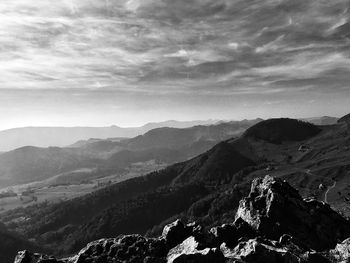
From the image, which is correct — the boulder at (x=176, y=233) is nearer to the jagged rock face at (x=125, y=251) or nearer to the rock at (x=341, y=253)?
the jagged rock face at (x=125, y=251)

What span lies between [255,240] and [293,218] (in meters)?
33.8

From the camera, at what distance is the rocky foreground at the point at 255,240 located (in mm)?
56719

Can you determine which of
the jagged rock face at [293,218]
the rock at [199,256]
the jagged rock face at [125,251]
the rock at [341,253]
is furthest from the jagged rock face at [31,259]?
the rock at [341,253]

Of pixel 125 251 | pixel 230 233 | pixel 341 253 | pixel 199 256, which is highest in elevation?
pixel 199 256

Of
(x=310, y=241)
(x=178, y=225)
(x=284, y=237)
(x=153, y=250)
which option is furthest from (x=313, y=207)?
(x=153, y=250)

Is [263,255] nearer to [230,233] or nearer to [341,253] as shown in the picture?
[230,233]

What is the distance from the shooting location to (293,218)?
89.7m

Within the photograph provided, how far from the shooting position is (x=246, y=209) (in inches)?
3848

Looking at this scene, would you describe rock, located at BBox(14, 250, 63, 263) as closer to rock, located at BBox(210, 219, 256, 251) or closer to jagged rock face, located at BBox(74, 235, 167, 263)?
jagged rock face, located at BBox(74, 235, 167, 263)

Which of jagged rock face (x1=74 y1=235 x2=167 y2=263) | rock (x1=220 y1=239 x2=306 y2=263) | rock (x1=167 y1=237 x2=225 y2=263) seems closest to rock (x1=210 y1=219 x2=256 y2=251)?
rock (x1=220 y1=239 x2=306 y2=263)

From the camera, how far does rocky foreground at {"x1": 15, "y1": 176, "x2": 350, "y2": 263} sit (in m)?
56.7

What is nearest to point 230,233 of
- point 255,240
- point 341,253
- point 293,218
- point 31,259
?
point 255,240

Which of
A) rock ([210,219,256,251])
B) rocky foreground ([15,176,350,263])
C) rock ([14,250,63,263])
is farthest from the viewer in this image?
rock ([210,219,256,251])

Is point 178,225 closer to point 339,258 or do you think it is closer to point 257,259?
point 257,259
